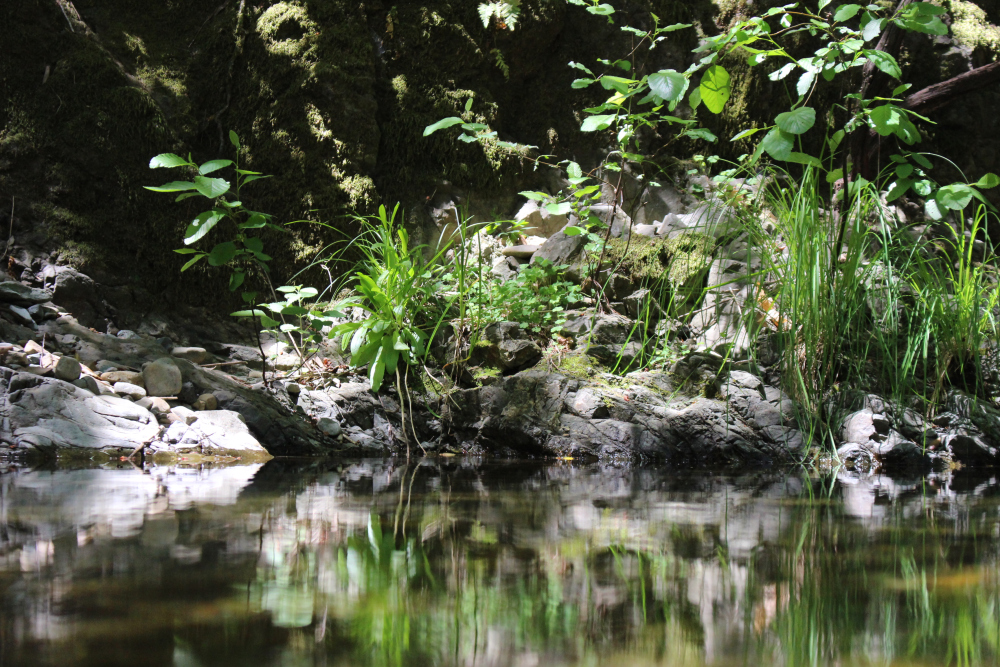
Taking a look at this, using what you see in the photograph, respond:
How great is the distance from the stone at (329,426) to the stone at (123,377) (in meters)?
0.72

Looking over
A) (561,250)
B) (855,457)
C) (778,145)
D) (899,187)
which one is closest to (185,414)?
(561,250)

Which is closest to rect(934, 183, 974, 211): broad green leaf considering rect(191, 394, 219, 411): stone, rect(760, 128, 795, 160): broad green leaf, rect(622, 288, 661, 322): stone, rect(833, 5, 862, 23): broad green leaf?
rect(760, 128, 795, 160): broad green leaf

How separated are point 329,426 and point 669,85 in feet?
6.08

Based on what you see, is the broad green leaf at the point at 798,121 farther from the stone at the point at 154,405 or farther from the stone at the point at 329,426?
the stone at the point at 154,405

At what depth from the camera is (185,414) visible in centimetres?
264

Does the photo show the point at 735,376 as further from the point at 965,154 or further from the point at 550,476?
the point at 965,154

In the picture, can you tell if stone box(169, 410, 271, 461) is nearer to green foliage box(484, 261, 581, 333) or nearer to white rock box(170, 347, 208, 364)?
white rock box(170, 347, 208, 364)

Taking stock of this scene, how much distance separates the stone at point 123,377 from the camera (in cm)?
278

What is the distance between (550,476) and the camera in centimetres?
220

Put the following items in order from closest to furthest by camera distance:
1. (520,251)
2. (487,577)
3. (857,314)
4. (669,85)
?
(487,577) → (669,85) → (857,314) → (520,251)

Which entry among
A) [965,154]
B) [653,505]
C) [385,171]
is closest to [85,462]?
[653,505]

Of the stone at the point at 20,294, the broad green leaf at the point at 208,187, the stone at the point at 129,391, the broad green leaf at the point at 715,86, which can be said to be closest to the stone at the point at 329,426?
the stone at the point at 129,391

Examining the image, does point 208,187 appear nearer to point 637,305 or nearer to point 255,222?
point 255,222

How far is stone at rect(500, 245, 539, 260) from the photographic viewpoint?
13.9 feet
